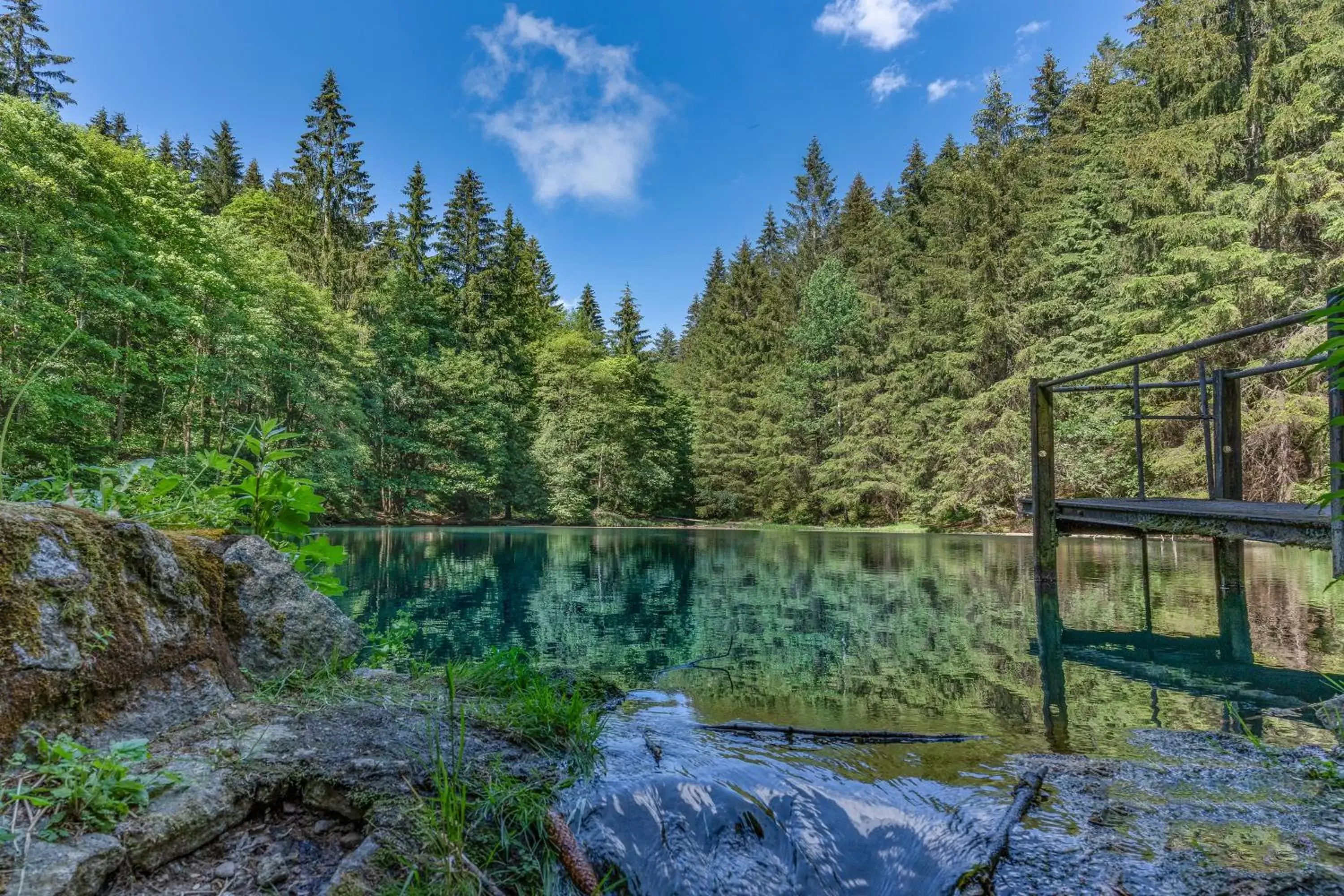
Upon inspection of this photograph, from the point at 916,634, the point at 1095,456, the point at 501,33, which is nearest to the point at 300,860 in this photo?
the point at 916,634

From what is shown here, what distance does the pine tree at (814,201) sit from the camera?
3180cm

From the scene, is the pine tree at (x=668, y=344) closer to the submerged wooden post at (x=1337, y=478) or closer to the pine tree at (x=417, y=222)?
the pine tree at (x=417, y=222)

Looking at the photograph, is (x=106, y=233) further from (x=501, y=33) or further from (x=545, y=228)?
(x=545, y=228)

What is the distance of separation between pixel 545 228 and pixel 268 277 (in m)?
17.0

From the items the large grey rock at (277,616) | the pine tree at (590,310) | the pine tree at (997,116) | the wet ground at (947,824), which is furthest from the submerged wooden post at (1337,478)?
the pine tree at (590,310)

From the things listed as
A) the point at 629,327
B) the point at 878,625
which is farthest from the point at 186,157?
the point at 878,625

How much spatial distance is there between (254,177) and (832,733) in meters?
36.1

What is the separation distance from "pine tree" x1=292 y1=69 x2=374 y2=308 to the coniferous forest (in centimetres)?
12

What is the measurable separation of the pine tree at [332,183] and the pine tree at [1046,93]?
91.8 feet

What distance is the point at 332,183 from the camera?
2419 centimetres

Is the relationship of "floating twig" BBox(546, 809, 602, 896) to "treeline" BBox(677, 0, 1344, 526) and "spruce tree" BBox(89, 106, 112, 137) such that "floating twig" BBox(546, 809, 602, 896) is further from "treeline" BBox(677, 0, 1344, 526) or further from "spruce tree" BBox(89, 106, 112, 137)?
"spruce tree" BBox(89, 106, 112, 137)

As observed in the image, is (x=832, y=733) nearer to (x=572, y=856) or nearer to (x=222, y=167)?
(x=572, y=856)

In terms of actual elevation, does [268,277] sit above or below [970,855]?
above

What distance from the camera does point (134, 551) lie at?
1.94m
